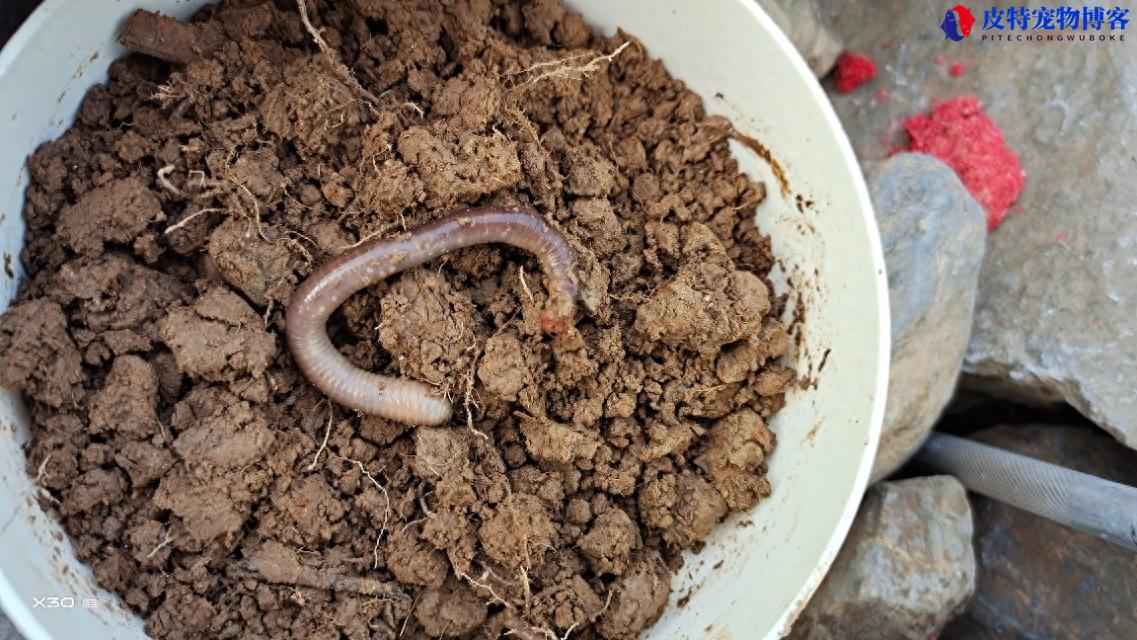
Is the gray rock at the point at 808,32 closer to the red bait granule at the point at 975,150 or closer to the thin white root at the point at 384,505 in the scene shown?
the red bait granule at the point at 975,150

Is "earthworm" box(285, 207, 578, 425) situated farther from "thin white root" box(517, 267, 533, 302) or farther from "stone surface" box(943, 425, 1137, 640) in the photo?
"stone surface" box(943, 425, 1137, 640)

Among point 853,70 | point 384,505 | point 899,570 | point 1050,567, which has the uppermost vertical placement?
point 853,70

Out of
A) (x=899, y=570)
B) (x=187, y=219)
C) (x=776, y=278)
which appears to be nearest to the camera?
(x=187, y=219)

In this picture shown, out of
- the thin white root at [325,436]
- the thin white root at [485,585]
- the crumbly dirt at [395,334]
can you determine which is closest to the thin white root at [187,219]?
the crumbly dirt at [395,334]

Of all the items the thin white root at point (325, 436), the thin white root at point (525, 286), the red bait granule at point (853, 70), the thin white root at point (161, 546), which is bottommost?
the thin white root at point (161, 546)

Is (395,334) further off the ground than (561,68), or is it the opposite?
(561,68)

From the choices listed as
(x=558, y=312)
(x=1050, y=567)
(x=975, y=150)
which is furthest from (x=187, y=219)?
(x=1050, y=567)

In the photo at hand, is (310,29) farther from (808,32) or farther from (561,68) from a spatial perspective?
(808,32)

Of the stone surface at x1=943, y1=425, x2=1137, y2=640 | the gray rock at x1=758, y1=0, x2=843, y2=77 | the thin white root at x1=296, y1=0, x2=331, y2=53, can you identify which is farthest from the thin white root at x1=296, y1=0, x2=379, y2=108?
the stone surface at x1=943, y1=425, x2=1137, y2=640
